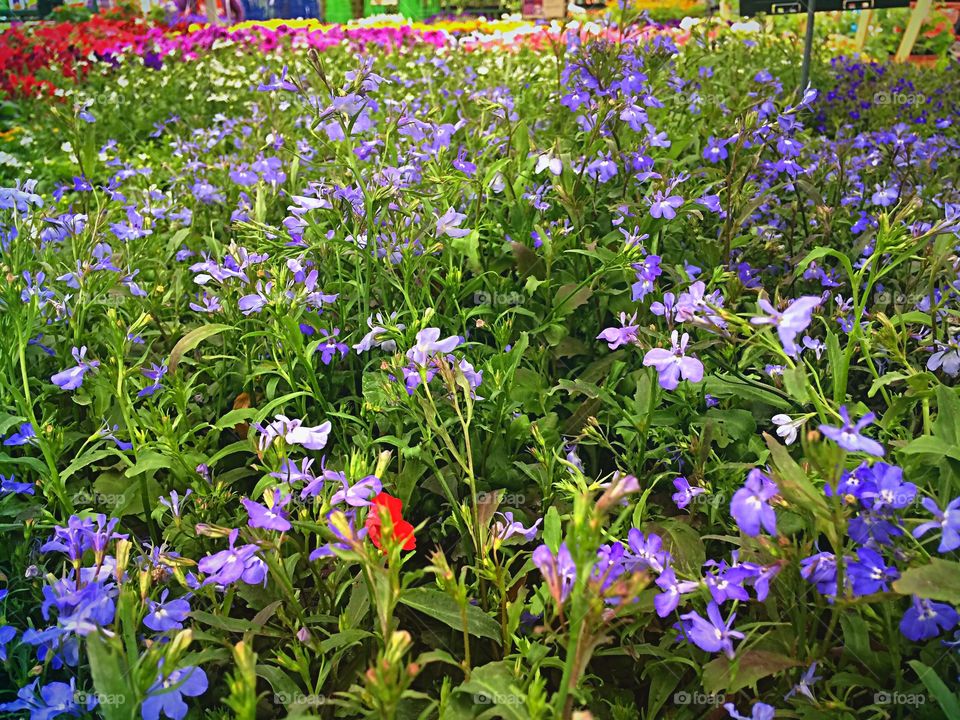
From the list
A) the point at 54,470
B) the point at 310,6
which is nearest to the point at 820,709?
the point at 54,470

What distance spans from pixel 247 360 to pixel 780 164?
1.49 metres

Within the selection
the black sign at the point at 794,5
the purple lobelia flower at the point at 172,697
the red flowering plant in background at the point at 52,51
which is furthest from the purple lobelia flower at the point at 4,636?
the red flowering plant in background at the point at 52,51

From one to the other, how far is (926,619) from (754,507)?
0.93 ft

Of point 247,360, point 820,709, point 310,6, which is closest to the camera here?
point 820,709

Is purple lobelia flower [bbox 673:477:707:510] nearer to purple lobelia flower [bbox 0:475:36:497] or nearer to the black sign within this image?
purple lobelia flower [bbox 0:475:36:497]

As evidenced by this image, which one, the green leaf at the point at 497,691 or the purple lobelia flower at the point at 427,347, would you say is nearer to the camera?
the green leaf at the point at 497,691

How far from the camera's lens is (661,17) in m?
8.91

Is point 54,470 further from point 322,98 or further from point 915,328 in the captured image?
point 915,328

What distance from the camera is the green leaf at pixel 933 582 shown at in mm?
905

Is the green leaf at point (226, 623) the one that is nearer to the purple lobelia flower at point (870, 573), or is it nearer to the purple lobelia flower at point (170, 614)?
the purple lobelia flower at point (170, 614)

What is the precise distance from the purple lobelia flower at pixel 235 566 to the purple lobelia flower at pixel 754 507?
65 centimetres

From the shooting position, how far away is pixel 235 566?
1108mm

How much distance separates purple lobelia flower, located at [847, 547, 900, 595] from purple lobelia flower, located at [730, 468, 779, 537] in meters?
0.14

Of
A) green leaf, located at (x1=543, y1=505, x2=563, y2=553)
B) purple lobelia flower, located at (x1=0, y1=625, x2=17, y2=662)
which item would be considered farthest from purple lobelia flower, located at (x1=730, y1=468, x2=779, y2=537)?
purple lobelia flower, located at (x1=0, y1=625, x2=17, y2=662)
